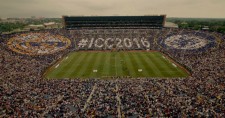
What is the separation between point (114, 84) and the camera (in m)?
38.7

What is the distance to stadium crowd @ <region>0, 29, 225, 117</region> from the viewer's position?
1065 inches

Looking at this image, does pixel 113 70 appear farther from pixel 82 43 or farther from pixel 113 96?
pixel 82 43

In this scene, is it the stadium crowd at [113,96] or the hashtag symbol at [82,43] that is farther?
the hashtag symbol at [82,43]

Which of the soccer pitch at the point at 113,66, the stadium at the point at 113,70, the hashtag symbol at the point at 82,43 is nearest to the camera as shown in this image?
the stadium at the point at 113,70

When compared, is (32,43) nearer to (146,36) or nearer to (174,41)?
(146,36)

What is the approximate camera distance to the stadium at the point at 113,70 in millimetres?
28547

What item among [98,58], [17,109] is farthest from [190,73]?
[17,109]

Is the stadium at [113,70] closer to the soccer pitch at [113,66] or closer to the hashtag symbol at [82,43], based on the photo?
the soccer pitch at [113,66]

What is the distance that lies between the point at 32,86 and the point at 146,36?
64.0m

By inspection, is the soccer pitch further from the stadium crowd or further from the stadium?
the stadium crowd

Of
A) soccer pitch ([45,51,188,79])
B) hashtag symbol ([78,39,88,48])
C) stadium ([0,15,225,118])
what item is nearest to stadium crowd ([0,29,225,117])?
stadium ([0,15,225,118])

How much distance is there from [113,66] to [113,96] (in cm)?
2282

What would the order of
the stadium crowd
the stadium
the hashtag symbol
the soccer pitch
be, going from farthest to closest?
the hashtag symbol, the soccer pitch, the stadium, the stadium crowd

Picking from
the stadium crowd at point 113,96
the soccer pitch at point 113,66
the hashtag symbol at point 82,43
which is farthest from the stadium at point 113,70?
the hashtag symbol at point 82,43
